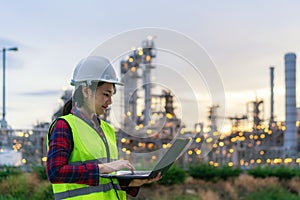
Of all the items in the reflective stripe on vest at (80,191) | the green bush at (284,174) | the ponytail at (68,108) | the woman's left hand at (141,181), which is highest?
the ponytail at (68,108)

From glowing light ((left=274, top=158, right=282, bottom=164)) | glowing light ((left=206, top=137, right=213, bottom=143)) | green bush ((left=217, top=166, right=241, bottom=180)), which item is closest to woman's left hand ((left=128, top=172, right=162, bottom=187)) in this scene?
glowing light ((left=206, top=137, right=213, bottom=143))

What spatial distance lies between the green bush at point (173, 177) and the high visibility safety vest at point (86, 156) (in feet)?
29.3

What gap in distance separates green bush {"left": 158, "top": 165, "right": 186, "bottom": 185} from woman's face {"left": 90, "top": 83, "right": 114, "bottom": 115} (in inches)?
356

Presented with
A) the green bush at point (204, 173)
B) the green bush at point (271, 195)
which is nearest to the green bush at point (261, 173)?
the green bush at point (204, 173)

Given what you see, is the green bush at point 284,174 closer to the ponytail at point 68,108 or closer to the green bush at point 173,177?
the green bush at point 173,177

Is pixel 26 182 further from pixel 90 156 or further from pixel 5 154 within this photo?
pixel 90 156

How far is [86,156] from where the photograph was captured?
2223mm

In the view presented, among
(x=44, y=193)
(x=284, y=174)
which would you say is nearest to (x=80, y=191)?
(x=44, y=193)

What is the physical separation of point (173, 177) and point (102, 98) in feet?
30.8

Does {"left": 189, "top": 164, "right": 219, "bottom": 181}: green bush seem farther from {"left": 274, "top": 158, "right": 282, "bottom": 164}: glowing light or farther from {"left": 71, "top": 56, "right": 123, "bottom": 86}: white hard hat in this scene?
Result: {"left": 71, "top": 56, "right": 123, "bottom": 86}: white hard hat

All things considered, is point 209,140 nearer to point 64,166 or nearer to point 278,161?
point 64,166

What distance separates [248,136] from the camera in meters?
25.6

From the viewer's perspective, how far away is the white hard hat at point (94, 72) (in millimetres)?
2283

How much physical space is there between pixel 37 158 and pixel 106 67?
15816 mm
